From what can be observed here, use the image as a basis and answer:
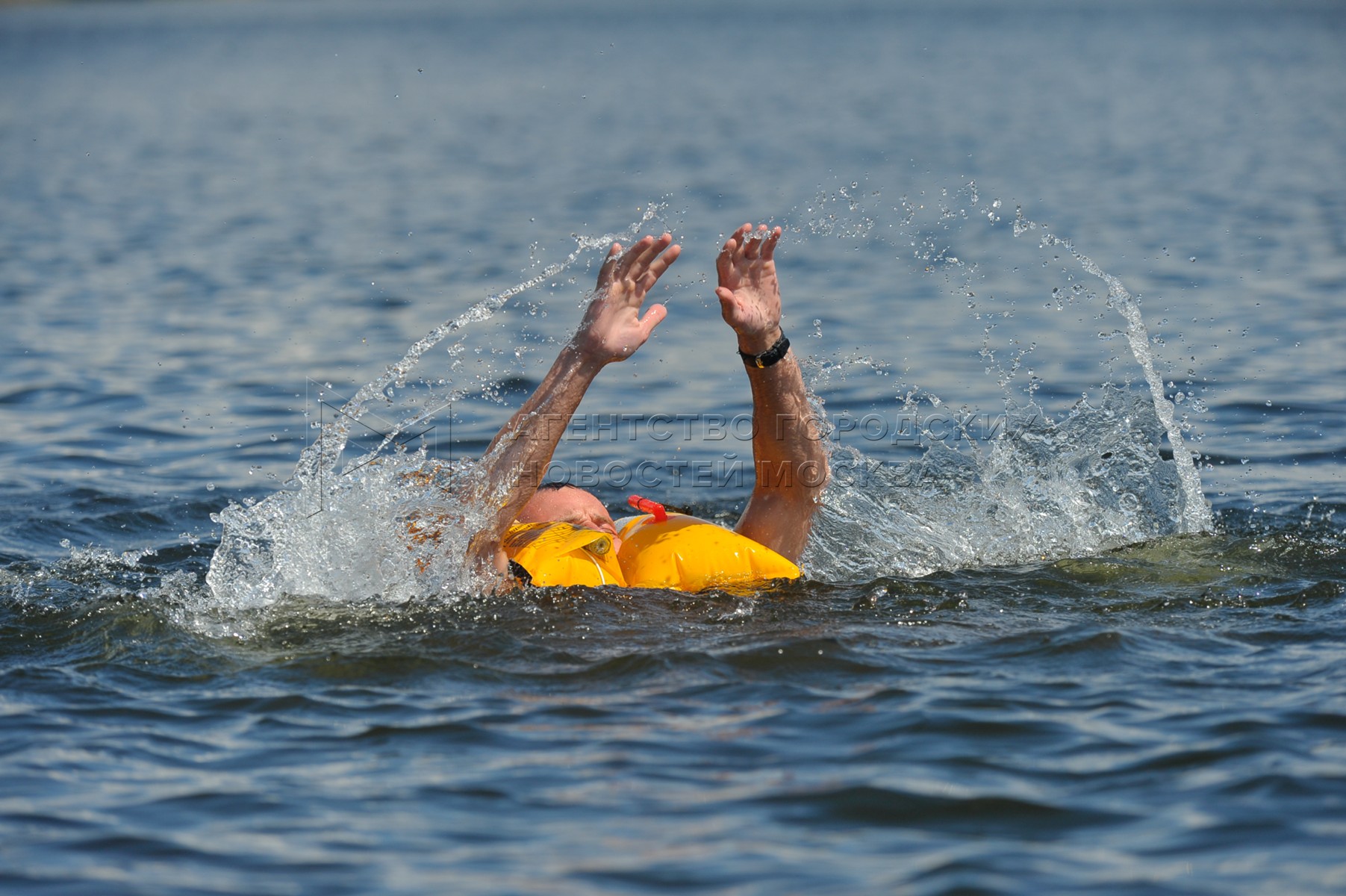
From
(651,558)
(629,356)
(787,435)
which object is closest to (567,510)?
(651,558)

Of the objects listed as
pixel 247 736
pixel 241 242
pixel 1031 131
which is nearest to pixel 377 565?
pixel 247 736

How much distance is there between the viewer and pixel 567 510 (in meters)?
6.39

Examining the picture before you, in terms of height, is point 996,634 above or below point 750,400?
below

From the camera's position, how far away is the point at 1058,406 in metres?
9.85

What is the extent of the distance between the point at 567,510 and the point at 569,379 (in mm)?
857

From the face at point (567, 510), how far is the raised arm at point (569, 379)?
51cm

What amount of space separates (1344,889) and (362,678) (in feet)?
10.9

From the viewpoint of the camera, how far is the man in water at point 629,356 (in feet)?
18.9

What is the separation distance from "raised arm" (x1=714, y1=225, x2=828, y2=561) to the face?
0.65 metres

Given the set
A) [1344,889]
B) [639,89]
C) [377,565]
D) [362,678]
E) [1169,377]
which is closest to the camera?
[1344,889]

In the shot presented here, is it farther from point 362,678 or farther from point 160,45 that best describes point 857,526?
point 160,45

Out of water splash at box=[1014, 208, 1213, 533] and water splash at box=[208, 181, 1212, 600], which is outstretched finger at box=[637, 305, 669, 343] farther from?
water splash at box=[1014, 208, 1213, 533]

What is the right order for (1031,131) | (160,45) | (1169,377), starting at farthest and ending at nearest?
(160,45) → (1031,131) → (1169,377)

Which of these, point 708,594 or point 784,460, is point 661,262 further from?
point 708,594
